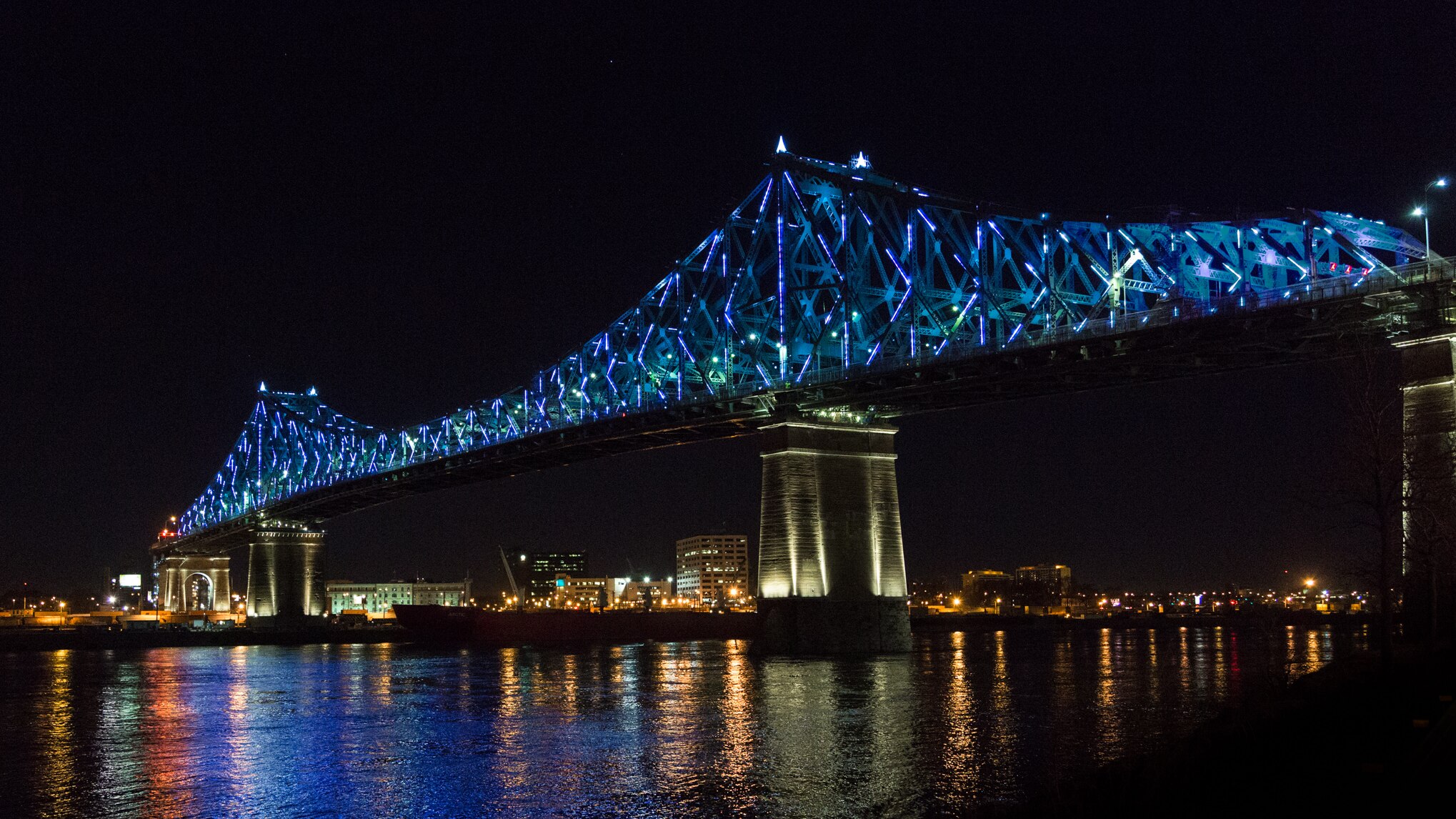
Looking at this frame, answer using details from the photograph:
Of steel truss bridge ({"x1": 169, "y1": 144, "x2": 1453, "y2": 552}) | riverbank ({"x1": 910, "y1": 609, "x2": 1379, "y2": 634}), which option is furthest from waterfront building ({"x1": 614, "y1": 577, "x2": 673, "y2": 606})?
steel truss bridge ({"x1": 169, "y1": 144, "x2": 1453, "y2": 552})

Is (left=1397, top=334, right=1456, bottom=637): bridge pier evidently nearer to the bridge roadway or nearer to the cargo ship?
the bridge roadway

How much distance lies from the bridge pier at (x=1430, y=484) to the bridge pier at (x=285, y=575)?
317 ft

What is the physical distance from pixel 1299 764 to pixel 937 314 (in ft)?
142

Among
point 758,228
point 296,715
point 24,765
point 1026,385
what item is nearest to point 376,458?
point 758,228

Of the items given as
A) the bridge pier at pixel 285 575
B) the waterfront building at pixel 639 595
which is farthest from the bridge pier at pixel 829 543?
the waterfront building at pixel 639 595

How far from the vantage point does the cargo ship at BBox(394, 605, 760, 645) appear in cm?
10700

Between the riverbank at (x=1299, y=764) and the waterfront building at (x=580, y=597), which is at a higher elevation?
the riverbank at (x=1299, y=764)

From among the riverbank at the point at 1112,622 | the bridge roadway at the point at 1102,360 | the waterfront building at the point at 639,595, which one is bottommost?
the riverbank at the point at 1112,622

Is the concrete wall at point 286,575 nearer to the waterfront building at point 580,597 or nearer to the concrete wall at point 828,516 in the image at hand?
the waterfront building at point 580,597

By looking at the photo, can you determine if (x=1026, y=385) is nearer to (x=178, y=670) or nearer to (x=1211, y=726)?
(x=1211, y=726)

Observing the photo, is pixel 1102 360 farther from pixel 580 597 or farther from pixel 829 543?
pixel 580 597

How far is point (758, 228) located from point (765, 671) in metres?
22.5

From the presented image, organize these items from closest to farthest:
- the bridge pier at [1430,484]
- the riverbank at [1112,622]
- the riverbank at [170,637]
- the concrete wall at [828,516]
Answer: the bridge pier at [1430,484], the concrete wall at [828,516], the riverbank at [170,637], the riverbank at [1112,622]

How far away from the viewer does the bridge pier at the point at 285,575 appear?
116 metres
